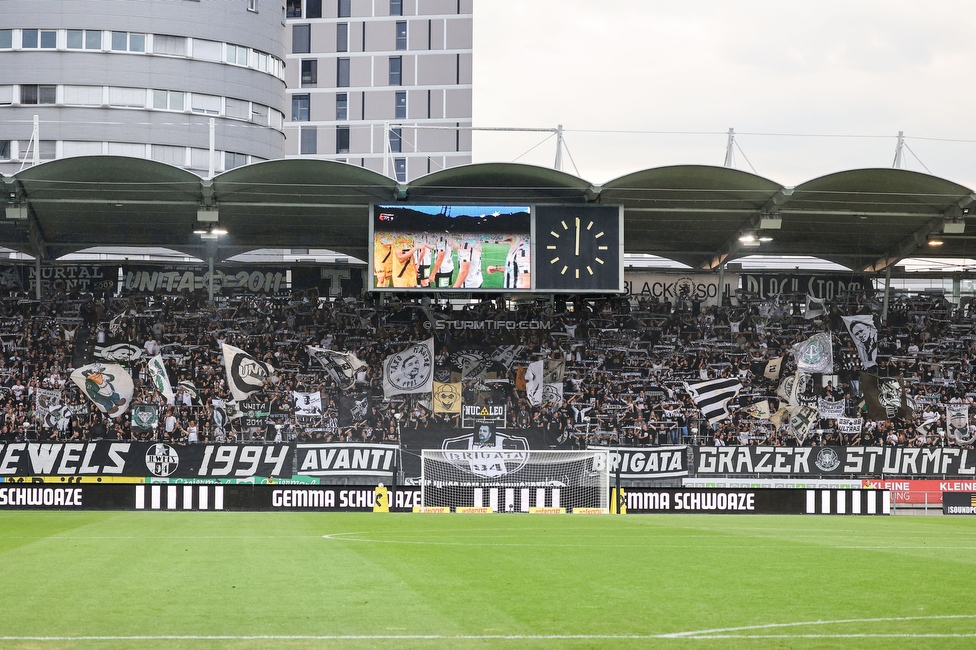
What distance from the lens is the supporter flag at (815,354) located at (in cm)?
4044

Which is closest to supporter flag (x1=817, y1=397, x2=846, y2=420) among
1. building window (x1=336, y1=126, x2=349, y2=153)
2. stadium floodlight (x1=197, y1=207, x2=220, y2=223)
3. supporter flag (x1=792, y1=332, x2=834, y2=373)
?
supporter flag (x1=792, y1=332, x2=834, y2=373)

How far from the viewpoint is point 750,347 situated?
41.2m

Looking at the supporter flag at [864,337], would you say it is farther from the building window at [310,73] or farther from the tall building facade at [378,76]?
the building window at [310,73]

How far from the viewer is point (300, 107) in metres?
95.1

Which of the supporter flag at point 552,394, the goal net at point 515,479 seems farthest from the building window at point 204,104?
the goal net at point 515,479

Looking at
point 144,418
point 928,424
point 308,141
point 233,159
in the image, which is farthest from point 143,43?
point 928,424

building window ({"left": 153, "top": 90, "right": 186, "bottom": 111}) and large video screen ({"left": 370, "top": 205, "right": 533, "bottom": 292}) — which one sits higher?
building window ({"left": 153, "top": 90, "right": 186, "bottom": 111})

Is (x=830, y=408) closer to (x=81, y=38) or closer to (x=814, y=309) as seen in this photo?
(x=814, y=309)

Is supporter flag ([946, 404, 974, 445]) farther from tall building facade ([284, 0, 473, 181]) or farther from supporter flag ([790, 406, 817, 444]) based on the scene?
tall building facade ([284, 0, 473, 181])

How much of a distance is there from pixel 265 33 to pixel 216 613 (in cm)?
6427

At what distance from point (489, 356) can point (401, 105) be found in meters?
57.3

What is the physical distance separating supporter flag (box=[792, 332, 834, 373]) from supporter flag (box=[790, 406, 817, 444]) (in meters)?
1.76

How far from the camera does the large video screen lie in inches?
1385

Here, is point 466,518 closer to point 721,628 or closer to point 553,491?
point 553,491
